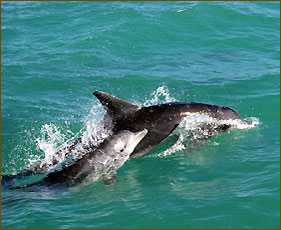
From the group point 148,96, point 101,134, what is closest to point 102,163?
point 101,134

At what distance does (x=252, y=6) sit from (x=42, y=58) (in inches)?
529

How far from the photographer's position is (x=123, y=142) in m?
13.2

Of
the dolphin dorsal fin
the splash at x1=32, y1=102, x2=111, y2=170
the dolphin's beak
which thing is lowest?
the splash at x1=32, y1=102, x2=111, y2=170

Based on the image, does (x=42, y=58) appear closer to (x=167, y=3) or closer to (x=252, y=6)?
(x=167, y=3)

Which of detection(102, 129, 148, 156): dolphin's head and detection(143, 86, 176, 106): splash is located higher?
detection(102, 129, 148, 156): dolphin's head

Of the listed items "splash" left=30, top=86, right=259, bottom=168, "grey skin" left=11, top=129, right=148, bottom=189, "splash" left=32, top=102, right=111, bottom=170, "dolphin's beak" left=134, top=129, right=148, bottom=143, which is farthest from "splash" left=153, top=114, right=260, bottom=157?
"splash" left=32, top=102, right=111, bottom=170

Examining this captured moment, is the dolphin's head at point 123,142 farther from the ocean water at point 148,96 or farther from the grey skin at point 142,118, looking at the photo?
the ocean water at point 148,96

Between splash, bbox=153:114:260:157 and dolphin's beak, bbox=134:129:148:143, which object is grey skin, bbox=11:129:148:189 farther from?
splash, bbox=153:114:260:157

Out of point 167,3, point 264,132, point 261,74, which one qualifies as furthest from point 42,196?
point 167,3

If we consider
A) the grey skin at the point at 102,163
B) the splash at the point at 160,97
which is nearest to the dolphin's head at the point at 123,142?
the grey skin at the point at 102,163

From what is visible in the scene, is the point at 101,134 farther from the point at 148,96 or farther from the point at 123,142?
the point at 148,96

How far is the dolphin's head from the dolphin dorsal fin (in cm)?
58

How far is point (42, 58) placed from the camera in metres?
24.0

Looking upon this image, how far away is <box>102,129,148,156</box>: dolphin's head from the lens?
13.2m
